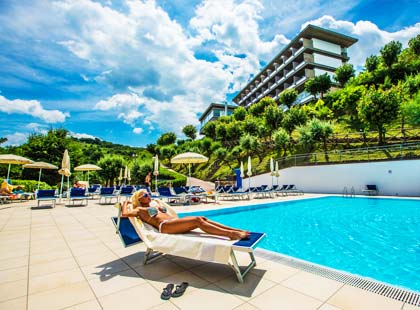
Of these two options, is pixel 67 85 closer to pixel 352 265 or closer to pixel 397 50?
pixel 352 265

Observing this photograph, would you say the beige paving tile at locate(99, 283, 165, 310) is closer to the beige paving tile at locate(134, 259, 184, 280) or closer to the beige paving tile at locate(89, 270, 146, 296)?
the beige paving tile at locate(89, 270, 146, 296)

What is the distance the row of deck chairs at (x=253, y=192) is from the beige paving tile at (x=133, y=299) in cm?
1010

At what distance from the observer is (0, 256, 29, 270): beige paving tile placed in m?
2.98

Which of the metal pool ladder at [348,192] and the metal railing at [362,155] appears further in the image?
the metal pool ladder at [348,192]

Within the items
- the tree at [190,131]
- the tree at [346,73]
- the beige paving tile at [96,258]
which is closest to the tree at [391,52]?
the tree at [346,73]

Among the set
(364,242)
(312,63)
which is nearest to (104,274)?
(364,242)

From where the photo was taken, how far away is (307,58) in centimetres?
4091

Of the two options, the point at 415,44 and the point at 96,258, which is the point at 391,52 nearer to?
the point at 415,44

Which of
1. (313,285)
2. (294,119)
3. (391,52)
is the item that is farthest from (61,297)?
(391,52)

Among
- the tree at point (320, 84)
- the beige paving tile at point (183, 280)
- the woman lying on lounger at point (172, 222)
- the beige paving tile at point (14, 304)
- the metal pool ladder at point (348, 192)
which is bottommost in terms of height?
the beige paving tile at point (183, 280)

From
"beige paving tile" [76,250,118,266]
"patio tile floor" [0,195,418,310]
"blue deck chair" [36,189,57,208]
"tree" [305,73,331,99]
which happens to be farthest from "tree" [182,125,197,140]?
"beige paving tile" [76,250,118,266]

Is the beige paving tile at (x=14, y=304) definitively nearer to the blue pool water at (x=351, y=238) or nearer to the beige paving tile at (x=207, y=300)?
the beige paving tile at (x=207, y=300)

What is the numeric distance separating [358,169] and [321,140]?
15.5 ft

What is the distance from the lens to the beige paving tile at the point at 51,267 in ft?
9.12
